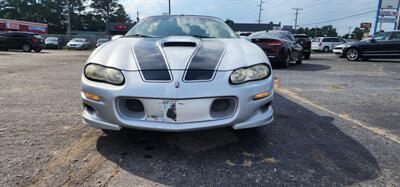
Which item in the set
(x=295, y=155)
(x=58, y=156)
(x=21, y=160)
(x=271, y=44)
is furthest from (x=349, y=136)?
(x=271, y=44)

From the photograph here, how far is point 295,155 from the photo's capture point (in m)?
2.53

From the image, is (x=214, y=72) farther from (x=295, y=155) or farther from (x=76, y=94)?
(x=76, y=94)

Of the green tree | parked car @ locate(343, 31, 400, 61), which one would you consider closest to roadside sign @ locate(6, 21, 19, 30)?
parked car @ locate(343, 31, 400, 61)

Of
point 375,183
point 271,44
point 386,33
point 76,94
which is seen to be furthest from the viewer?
point 386,33

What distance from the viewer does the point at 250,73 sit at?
2.48 m

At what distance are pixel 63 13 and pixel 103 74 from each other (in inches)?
3522

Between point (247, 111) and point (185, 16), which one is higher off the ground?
point (185, 16)

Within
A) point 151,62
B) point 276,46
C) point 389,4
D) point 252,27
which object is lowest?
point 151,62

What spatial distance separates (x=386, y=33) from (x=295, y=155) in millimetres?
12968

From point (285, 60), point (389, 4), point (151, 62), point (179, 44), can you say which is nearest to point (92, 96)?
point (151, 62)

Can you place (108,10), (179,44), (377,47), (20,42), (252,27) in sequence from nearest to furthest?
(179,44)
(377,47)
(20,42)
(252,27)
(108,10)

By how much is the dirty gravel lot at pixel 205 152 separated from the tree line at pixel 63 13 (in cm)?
7337

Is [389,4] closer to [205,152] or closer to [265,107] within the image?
[265,107]

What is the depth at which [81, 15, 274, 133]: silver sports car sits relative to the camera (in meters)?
2.22
